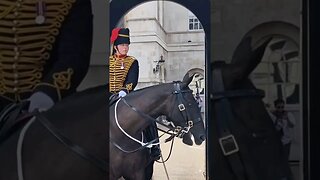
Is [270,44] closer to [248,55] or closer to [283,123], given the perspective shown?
[248,55]

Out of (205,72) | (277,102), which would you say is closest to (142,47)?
(205,72)

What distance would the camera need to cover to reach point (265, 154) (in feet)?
5.34

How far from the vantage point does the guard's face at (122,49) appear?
1.99 meters

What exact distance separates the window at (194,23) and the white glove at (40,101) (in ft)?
1.97

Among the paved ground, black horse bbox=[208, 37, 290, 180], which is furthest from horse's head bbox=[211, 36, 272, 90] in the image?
the paved ground

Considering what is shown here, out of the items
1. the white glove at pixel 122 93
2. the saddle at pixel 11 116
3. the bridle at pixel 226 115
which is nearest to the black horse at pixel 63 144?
the saddle at pixel 11 116

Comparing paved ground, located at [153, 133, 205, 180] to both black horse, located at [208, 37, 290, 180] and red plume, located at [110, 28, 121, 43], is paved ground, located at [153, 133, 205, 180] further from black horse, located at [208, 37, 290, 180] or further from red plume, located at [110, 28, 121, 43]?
red plume, located at [110, 28, 121, 43]

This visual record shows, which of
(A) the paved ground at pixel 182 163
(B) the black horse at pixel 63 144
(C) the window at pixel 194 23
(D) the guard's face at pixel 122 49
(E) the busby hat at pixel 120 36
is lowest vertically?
(A) the paved ground at pixel 182 163

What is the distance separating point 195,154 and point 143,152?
44 centimetres

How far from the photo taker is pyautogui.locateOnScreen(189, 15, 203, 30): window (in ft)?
5.93

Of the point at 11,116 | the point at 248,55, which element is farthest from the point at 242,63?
the point at 11,116

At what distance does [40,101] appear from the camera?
63.4 inches

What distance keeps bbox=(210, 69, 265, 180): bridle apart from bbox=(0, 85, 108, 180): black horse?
37cm

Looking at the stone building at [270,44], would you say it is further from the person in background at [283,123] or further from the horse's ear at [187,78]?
the horse's ear at [187,78]
